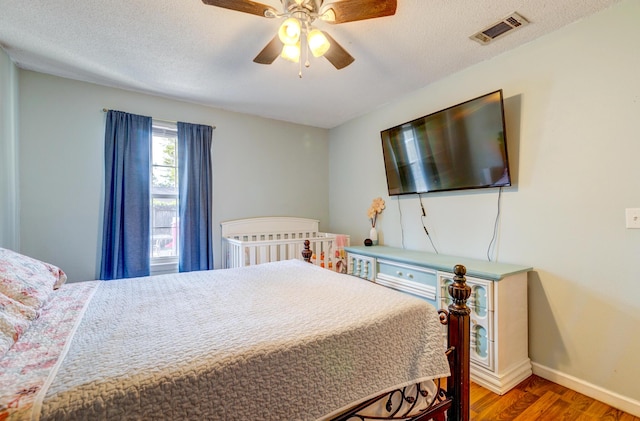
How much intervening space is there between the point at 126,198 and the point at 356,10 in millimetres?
2647

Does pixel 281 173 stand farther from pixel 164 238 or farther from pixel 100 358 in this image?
pixel 100 358

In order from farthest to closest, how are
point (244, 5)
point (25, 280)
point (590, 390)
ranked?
point (590, 390) → point (244, 5) → point (25, 280)

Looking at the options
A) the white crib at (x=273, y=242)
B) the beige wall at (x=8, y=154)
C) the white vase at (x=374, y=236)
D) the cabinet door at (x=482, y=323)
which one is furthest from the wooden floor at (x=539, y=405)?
the beige wall at (x=8, y=154)

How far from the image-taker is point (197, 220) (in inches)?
123

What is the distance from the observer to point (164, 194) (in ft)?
10.2

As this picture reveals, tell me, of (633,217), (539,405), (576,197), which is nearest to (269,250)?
(539,405)

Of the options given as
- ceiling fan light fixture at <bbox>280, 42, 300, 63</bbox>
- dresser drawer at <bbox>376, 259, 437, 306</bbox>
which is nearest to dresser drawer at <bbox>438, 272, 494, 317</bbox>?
dresser drawer at <bbox>376, 259, 437, 306</bbox>

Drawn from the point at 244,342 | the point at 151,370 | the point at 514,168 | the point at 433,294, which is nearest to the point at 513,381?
the point at 433,294

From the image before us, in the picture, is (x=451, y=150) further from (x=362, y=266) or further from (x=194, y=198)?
(x=194, y=198)

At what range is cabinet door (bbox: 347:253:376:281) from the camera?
2782mm

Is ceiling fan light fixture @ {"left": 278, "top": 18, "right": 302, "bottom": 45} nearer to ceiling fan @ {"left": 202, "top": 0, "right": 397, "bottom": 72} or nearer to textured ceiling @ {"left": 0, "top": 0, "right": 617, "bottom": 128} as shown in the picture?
ceiling fan @ {"left": 202, "top": 0, "right": 397, "bottom": 72}

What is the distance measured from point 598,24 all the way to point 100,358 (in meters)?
3.08

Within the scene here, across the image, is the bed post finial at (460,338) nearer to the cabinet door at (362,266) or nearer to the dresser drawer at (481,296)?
the dresser drawer at (481,296)

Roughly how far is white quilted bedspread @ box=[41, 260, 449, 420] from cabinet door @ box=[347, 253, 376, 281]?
123 centimetres
